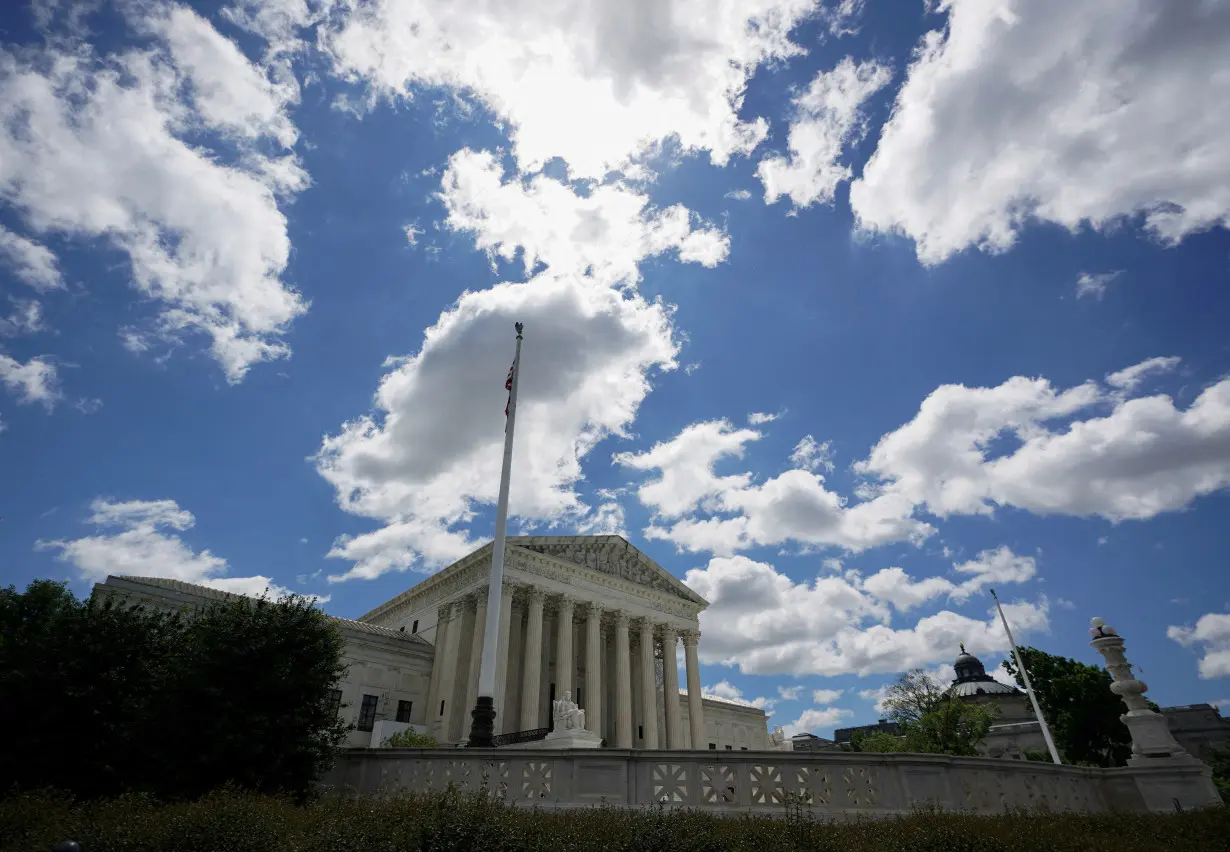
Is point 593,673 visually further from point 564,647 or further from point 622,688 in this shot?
point 622,688

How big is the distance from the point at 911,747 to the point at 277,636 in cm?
4925

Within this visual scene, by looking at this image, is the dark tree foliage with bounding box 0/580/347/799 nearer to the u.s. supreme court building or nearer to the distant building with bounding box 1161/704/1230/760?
the u.s. supreme court building

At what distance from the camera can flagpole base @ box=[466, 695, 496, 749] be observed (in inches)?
770

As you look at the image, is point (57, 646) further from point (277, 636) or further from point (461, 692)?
point (461, 692)

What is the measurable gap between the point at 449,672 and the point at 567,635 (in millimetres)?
9114

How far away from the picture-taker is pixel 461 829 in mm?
10828

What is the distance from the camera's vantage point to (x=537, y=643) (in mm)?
48906

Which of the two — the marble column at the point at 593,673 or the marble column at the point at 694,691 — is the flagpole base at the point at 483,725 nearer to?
the marble column at the point at 593,673

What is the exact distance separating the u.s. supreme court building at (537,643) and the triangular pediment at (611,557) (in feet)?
0.33

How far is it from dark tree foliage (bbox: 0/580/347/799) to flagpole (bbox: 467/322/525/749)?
4.27 meters

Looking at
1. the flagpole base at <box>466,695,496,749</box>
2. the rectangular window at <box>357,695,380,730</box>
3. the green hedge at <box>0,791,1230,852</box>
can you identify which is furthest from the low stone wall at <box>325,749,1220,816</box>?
the rectangular window at <box>357,695,380,730</box>

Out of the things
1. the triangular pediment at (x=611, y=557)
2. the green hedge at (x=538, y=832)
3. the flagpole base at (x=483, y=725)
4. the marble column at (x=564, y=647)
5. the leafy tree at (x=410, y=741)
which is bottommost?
the green hedge at (x=538, y=832)

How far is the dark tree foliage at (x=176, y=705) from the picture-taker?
18359mm

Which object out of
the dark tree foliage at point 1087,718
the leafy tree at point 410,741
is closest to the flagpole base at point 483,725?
the leafy tree at point 410,741
